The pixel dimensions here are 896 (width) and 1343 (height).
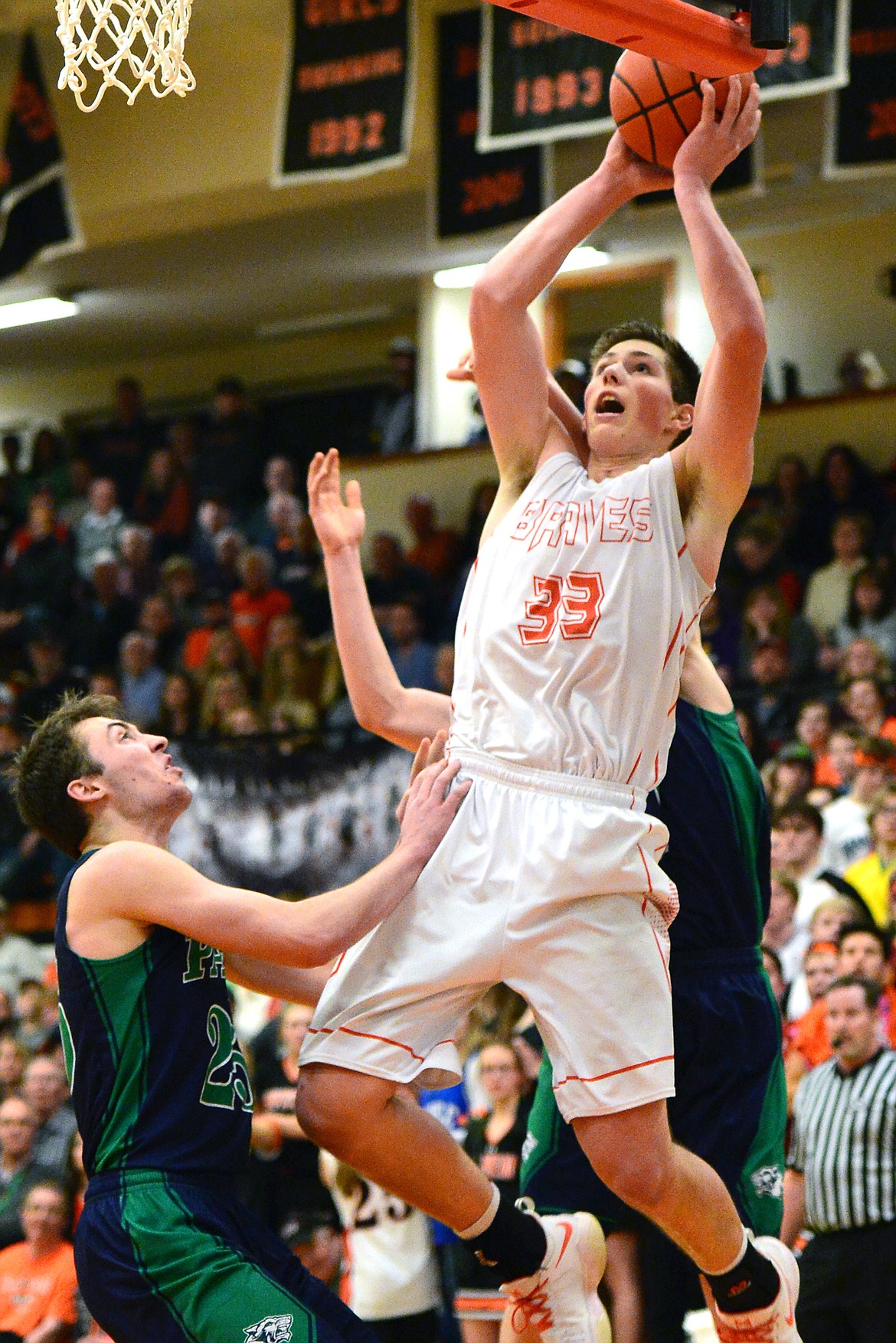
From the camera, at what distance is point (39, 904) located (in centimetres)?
1217

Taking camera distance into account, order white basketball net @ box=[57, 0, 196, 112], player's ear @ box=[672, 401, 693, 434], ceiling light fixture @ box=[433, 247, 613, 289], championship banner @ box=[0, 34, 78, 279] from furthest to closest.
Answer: ceiling light fixture @ box=[433, 247, 613, 289] → championship banner @ box=[0, 34, 78, 279] → white basketball net @ box=[57, 0, 196, 112] → player's ear @ box=[672, 401, 693, 434]

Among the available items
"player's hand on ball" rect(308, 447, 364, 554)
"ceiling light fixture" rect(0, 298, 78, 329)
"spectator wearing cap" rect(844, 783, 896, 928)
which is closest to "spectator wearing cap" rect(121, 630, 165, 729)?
"ceiling light fixture" rect(0, 298, 78, 329)

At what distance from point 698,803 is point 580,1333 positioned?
1.27 meters

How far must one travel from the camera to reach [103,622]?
1441cm

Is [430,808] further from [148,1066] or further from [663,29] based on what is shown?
[663,29]

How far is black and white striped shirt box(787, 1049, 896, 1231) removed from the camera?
636cm

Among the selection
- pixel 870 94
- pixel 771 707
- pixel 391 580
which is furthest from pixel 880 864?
pixel 391 580

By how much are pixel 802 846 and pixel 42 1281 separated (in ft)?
12.6

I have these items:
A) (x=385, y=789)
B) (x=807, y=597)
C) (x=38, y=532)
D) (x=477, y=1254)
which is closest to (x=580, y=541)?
(x=477, y=1254)

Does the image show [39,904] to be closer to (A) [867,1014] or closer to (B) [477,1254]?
(A) [867,1014]

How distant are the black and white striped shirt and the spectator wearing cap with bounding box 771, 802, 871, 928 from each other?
1.77 m

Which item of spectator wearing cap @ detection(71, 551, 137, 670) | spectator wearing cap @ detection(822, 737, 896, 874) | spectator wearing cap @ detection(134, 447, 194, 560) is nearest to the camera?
spectator wearing cap @ detection(822, 737, 896, 874)

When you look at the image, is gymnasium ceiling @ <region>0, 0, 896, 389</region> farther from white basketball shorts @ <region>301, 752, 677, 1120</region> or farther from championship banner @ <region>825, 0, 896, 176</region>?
white basketball shorts @ <region>301, 752, 677, 1120</region>

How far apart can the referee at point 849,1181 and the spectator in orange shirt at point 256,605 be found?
295 inches
